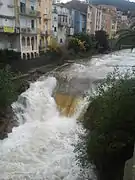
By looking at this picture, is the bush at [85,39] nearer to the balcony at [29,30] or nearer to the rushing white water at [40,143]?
the balcony at [29,30]

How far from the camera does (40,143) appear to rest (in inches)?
476

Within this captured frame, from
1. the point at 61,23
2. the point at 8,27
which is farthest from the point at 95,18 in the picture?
the point at 8,27

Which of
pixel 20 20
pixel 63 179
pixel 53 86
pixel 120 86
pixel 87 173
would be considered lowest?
pixel 63 179

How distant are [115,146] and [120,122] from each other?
76 centimetres

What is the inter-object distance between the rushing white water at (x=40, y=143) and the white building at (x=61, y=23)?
20.3m

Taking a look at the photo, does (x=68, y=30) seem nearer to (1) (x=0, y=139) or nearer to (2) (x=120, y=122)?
(1) (x=0, y=139)

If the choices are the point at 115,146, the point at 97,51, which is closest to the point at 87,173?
the point at 115,146

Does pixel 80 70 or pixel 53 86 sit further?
pixel 80 70

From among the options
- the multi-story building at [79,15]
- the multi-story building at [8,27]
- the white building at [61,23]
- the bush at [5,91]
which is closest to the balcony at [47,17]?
the white building at [61,23]

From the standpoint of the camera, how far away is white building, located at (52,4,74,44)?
120ft

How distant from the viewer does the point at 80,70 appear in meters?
24.3

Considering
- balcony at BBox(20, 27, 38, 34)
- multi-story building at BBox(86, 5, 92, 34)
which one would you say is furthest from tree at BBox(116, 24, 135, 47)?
multi-story building at BBox(86, 5, 92, 34)

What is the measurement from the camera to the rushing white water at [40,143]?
387 inches

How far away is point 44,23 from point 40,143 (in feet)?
77.2
